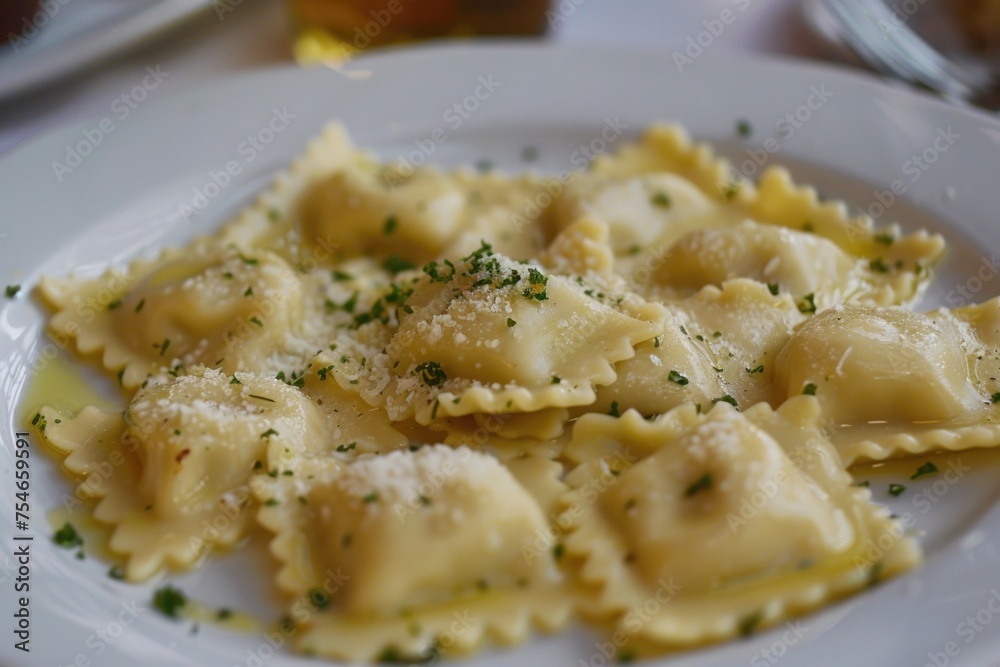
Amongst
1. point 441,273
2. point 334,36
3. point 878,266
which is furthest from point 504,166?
point 878,266

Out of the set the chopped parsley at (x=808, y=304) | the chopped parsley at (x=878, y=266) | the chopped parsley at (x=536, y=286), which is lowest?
the chopped parsley at (x=536, y=286)

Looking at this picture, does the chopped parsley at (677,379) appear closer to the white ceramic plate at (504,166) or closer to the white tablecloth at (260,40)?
the white ceramic plate at (504,166)

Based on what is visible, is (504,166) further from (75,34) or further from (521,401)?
(75,34)

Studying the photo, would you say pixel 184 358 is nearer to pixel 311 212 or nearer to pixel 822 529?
pixel 311 212

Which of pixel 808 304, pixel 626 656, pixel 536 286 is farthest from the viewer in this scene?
pixel 808 304

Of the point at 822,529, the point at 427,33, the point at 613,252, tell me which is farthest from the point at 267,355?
the point at 427,33

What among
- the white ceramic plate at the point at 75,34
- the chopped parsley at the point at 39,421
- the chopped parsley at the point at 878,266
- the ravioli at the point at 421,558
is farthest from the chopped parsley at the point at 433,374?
the white ceramic plate at the point at 75,34

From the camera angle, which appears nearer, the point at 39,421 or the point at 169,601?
the point at 169,601
